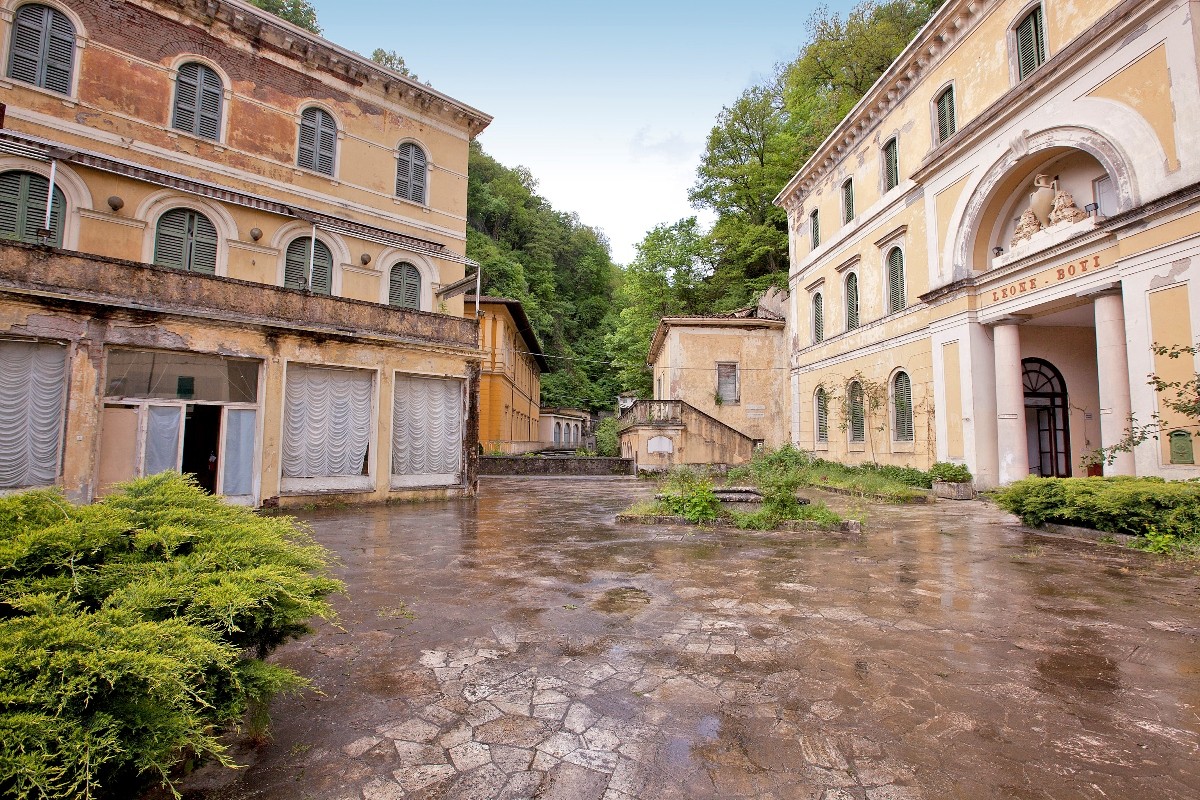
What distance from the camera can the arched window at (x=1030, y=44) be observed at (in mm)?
12969

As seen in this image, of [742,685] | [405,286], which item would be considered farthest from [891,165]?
[742,685]

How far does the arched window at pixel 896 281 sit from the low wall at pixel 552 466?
12.6m

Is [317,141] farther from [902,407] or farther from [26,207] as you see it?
[902,407]

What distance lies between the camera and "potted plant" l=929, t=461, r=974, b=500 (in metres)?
14.3

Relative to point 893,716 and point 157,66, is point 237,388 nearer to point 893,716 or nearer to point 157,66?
point 157,66

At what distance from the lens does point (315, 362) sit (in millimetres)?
11930

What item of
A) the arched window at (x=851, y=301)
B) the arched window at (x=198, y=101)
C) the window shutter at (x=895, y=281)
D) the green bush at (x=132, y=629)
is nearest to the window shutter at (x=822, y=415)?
the arched window at (x=851, y=301)

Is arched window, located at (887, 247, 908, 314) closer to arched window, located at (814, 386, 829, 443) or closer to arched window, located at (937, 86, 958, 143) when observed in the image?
arched window, located at (937, 86, 958, 143)

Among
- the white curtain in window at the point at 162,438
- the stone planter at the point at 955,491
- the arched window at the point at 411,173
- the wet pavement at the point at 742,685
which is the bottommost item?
the wet pavement at the point at 742,685

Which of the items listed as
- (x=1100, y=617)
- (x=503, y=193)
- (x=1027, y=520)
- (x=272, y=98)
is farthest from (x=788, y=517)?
(x=503, y=193)

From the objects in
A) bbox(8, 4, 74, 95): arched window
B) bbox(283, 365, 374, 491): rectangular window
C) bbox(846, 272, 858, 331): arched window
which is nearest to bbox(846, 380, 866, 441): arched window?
bbox(846, 272, 858, 331): arched window

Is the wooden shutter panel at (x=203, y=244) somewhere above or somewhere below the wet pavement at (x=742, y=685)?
above

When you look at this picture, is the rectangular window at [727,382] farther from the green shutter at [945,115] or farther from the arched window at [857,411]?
the green shutter at [945,115]

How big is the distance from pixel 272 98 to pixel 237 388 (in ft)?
26.1
